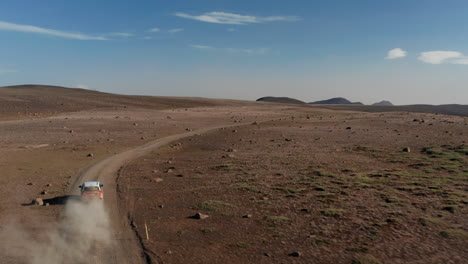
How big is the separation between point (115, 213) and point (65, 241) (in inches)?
Result: 146

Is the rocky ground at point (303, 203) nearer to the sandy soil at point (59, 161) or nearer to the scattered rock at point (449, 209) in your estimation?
the scattered rock at point (449, 209)

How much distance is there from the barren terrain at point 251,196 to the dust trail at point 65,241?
3.9 inches

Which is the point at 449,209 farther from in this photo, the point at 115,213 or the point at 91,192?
the point at 91,192

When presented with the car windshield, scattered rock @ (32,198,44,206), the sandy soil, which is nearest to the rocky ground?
the sandy soil

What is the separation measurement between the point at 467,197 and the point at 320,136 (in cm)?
2585

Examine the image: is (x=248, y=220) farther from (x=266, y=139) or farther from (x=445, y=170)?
(x=266, y=139)

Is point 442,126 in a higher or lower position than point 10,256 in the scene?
higher

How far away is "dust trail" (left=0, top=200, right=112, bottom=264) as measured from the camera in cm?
1424

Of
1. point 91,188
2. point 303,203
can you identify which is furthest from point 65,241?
point 303,203

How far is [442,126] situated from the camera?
52.6m

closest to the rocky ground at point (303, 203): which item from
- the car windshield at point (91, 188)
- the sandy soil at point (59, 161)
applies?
the sandy soil at point (59, 161)

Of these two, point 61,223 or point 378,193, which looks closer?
point 61,223

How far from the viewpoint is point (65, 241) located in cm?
1571

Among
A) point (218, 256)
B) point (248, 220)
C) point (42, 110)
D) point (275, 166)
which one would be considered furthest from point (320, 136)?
point (42, 110)
